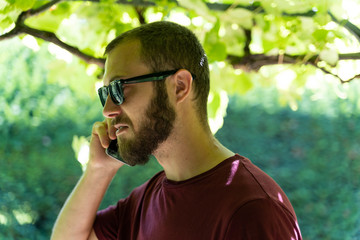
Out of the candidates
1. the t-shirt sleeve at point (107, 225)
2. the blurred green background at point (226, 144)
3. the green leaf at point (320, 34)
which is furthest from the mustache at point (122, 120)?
the blurred green background at point (226, 144)

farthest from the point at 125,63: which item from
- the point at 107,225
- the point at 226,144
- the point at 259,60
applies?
the point at 226,144

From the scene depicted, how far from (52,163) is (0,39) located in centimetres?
252

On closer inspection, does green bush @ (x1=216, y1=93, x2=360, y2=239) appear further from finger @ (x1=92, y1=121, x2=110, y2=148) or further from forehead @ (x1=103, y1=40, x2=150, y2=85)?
forehead @ (x1=103, y1=40, x2=150, y2=85)

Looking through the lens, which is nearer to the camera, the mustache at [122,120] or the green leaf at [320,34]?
the mustache at [122,120]

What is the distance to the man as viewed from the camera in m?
1.50

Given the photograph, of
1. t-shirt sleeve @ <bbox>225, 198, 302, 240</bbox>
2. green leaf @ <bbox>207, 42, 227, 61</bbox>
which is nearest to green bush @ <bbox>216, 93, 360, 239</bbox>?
green leaf @ <bbox>207, 42, 227, 61</bbox>

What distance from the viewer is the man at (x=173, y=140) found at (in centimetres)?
150

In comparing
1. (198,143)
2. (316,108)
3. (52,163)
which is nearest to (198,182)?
(198,143)

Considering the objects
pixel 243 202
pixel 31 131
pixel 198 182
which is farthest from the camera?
pixel 31 131

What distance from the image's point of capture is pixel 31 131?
4.25 meters

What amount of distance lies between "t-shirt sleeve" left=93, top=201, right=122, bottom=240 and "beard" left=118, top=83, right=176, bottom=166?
408 mm

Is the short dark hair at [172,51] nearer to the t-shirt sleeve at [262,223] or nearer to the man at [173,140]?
the man at [173,140]

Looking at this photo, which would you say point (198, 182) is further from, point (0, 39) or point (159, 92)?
point (0, 39)

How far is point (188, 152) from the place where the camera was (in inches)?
67.1
